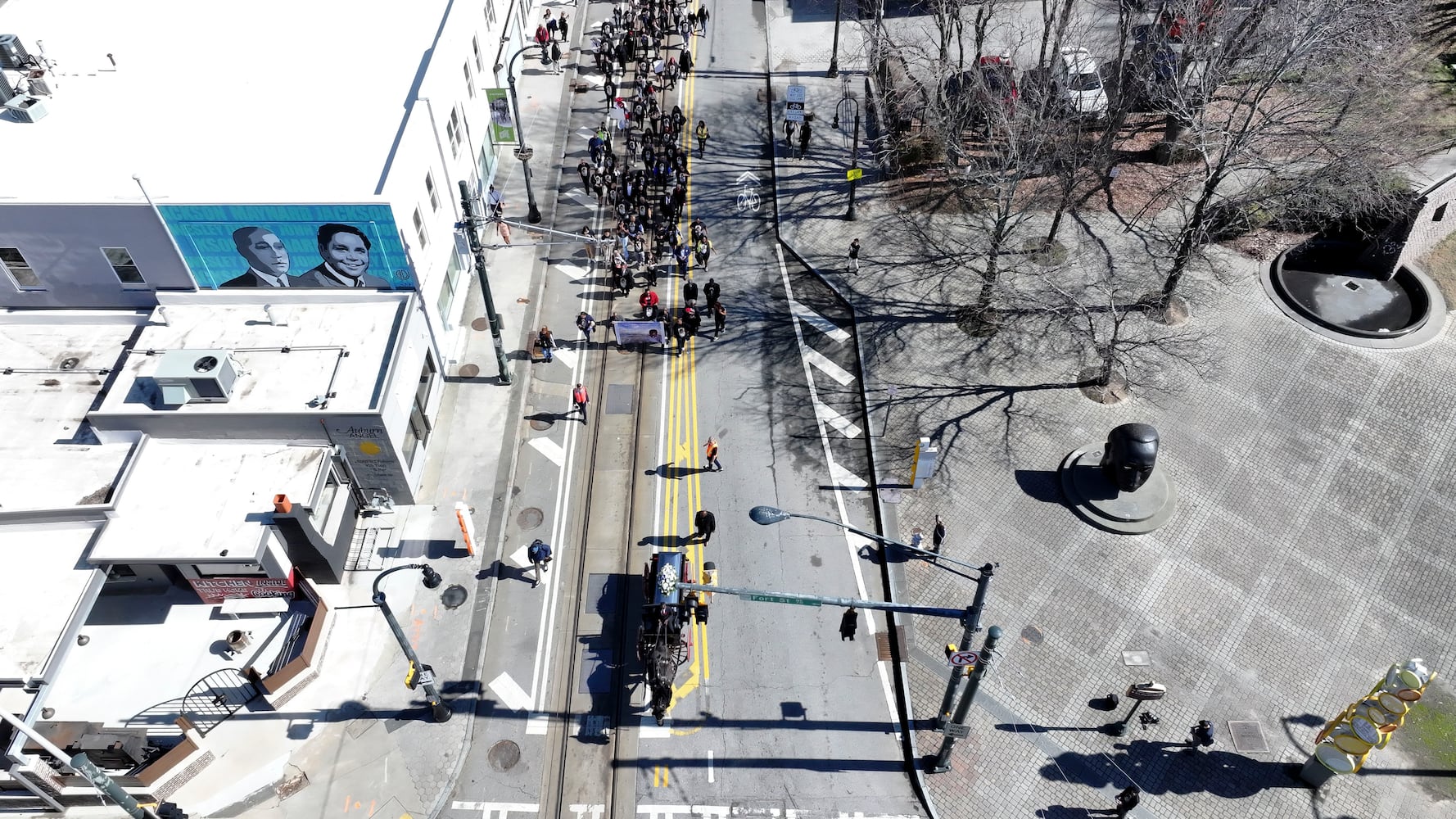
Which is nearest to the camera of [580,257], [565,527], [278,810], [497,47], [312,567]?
[278,810]

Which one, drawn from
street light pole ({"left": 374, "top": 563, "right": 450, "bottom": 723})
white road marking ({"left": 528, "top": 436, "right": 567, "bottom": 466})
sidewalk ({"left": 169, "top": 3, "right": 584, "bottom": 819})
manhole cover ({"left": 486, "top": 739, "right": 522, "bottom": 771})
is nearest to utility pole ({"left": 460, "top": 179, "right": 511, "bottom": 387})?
sidewalk ({"left": 169, "top": 3, "right": 584, "bottom": 819})

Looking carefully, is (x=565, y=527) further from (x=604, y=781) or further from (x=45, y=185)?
(x=45, y=185)

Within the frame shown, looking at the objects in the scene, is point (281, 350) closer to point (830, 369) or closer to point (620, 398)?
point (620, 398)

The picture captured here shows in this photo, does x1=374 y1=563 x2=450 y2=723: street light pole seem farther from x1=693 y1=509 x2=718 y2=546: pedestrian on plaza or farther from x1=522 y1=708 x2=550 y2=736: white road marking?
x1=693 y1=509 x2=718 y2=546: pedestrian on plaza

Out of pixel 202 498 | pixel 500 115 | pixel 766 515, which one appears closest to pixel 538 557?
pixel 202 498

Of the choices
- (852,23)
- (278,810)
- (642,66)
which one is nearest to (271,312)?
(278,810)

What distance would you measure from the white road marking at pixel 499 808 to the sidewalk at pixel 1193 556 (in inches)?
390

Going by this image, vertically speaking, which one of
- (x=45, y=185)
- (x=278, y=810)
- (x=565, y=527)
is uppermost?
(x=45, y=185)

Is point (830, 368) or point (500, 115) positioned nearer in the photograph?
point (830, 368)

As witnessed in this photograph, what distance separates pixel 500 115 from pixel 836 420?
→ 17.7 metres

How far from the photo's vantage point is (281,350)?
27141 mm

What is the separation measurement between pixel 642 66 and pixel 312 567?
30.8 m

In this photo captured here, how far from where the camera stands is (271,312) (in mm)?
28188

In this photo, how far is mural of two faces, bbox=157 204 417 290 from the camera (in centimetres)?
2642
